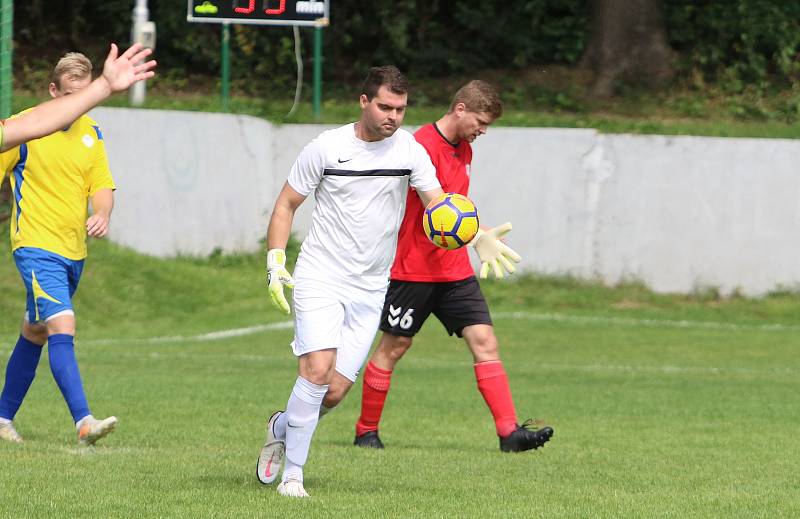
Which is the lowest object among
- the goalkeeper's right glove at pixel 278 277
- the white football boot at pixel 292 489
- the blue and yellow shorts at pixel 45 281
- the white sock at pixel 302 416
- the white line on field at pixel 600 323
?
the white line on field at pixel 600 323

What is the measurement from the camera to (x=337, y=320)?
23.5 ft

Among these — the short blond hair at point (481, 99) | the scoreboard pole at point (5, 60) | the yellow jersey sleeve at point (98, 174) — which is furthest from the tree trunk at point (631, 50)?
the yellow jersey sleeve at point (98, 174)

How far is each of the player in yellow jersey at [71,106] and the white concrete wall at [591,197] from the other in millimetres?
14607

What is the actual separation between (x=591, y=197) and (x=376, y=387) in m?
11.3

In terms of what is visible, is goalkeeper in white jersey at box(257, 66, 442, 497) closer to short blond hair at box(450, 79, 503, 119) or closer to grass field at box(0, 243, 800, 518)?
grass field at box(0, 243, 800, 518)

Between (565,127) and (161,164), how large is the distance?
5.40 m

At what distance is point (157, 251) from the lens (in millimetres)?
20156

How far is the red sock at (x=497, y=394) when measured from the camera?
923cm

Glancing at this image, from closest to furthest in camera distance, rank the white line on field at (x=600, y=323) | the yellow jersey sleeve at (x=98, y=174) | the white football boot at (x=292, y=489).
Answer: the white football boot at (x=292, y=489) → the yellow jersey sleeve at (x=98, y=174) → the white line on field at (x=600, y=323)

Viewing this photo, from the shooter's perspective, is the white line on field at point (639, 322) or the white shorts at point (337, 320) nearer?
the white shorts at point (337, 320)

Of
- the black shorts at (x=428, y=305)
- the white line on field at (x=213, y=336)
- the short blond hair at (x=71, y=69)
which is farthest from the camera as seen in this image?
the white line on field at (x=213, y=336)

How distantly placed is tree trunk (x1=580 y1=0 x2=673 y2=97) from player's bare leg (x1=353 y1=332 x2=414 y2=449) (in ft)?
51.3

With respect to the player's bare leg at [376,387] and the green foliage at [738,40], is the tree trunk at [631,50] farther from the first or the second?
the player's bare leg at [376,387]

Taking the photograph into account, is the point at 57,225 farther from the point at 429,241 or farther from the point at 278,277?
the point at 429,241
